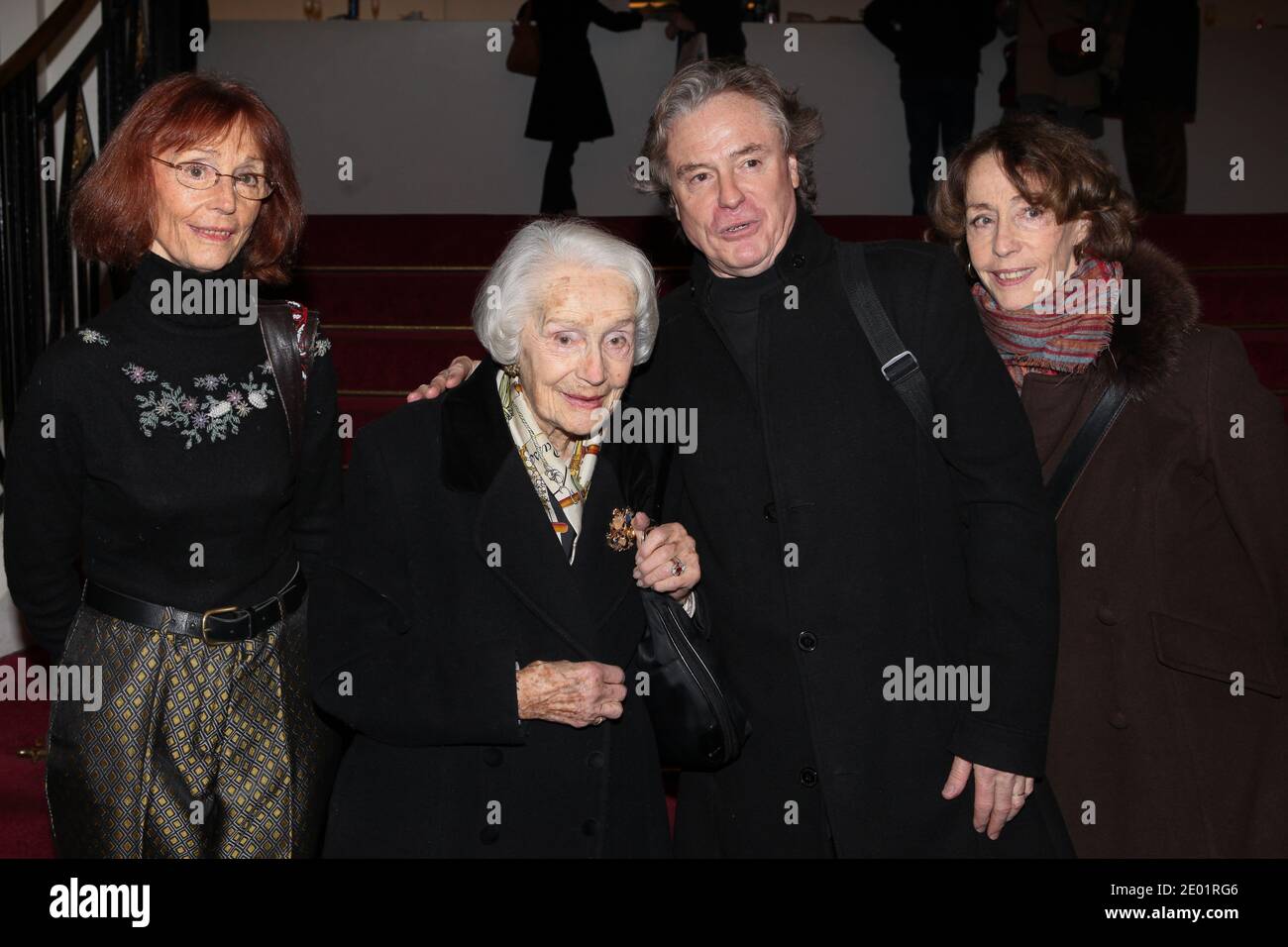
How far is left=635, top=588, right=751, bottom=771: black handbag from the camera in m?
2.09

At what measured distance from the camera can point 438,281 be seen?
5.71 m

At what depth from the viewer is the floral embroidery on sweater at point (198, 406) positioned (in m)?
2.17

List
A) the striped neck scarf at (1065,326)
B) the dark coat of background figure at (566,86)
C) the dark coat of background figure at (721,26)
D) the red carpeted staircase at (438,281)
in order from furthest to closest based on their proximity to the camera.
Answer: the dark coat of background figure at (721,26) → the dark coat of background figure at (566,86) → the red carpeted staircase at (438,281) → the striped neck scarf at (1065,326)

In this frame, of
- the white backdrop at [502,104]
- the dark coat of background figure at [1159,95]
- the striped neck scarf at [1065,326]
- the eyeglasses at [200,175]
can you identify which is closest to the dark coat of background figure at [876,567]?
the striped neck scarf at [1065,326]

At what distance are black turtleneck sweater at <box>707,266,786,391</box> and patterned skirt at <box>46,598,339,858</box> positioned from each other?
99 centimetres

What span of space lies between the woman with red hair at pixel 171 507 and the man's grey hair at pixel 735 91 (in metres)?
0.73

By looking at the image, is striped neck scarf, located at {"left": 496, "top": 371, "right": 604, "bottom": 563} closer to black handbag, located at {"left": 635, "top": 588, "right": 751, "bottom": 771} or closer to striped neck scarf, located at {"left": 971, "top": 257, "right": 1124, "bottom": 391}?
black handbag, located at {"left": 635, "top": 588, "right": 751, "bottom": 771}

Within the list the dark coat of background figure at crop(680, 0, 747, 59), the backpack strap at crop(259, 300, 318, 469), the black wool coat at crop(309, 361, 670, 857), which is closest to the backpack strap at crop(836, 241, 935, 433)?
the black wool coat at crop(309, 361, 670, 857)

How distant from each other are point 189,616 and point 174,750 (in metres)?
0.24

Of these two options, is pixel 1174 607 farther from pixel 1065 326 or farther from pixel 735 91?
pixel 735 91

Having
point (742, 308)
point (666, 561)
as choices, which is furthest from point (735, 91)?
point (666, 561)

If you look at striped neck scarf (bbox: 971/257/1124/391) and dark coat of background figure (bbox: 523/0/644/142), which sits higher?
dark coat of background figure (bbox: 523/0/644/142)

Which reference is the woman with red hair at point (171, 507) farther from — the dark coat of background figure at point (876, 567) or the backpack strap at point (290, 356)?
the dark coat of background figure at point (876, 567)

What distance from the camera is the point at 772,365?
2.16 meters
